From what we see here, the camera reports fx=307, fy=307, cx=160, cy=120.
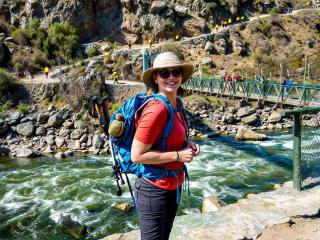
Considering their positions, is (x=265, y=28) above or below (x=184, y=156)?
above

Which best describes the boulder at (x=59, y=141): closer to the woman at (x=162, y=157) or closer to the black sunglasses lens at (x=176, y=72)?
the woman at (x=162, y=157)

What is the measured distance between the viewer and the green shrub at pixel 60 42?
2662 centimetres

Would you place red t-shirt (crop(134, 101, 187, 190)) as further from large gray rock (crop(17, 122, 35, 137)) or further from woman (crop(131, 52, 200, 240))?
large gray rock (crop(17, 122, 35, 137))

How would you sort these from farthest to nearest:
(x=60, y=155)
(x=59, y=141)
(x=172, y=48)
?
(x=172, y=48) < (x=59, y=141) < (x=60, y=155)

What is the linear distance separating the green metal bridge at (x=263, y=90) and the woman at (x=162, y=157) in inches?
408

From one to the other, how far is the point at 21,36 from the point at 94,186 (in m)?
22.1

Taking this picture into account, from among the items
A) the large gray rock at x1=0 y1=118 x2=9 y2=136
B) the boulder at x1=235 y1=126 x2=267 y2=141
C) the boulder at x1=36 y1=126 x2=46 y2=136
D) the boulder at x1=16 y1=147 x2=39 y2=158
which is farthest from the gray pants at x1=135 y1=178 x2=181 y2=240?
the large gray rock at x1=0 y1=118 x2=9 y2=136

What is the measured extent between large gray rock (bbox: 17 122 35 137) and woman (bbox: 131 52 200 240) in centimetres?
1421

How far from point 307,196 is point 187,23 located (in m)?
30.3

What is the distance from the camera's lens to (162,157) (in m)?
1.60

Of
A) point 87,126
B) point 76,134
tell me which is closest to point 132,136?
point 76,134

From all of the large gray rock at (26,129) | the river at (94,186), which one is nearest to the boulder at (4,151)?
the river at (94,186)

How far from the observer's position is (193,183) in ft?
28.5

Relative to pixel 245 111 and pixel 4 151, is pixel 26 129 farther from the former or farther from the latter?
pixel 245 111
